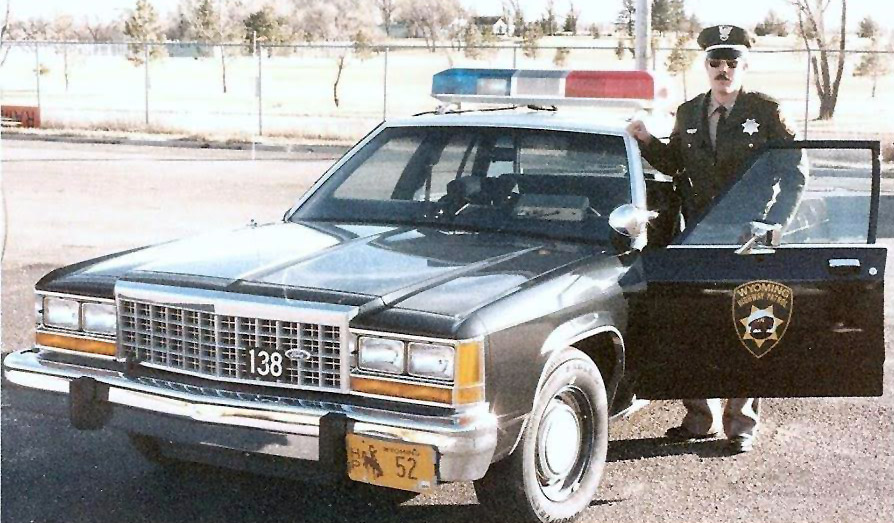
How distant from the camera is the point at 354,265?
13.7 ft

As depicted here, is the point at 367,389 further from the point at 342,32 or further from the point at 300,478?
the point at 342,32

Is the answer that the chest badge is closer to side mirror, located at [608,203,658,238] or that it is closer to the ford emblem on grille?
side mirror, located at [608,203,658,238]

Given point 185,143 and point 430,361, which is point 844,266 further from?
point 185,143

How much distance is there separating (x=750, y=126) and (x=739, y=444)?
143 cm

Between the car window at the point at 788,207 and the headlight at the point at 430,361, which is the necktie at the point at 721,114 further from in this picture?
the headlight at the point at 430,361

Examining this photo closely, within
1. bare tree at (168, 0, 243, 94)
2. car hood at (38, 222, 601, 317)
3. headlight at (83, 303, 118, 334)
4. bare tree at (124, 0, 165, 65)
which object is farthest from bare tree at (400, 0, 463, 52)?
headlight at (83, 303, 118, 334)

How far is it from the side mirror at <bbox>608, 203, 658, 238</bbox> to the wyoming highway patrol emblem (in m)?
0.49

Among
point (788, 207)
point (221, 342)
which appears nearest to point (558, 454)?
point (221, 342)

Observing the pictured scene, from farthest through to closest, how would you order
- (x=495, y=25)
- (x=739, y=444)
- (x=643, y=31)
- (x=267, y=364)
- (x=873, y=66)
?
1. (x=495, y=25)
2. (x=873, y=66)
3. (x=643, y=31)
4. (x=739, y=444)
5. (x=267, y=364)

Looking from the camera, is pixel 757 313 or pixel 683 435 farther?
pixel 683 435

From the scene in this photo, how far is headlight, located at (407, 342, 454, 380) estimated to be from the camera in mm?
3676

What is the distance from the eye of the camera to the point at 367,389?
3779mm

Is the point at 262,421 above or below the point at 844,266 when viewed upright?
below

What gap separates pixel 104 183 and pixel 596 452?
1259 centimetres
